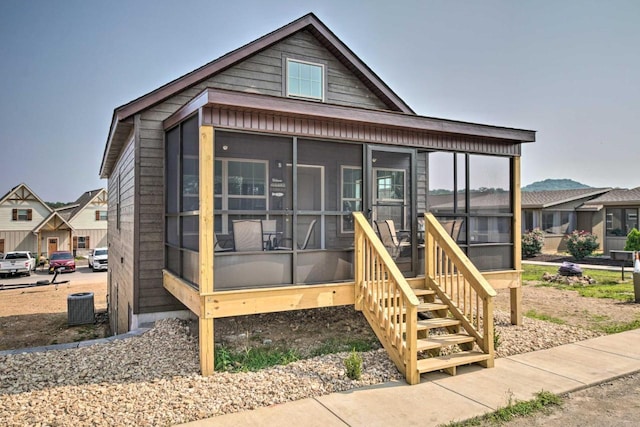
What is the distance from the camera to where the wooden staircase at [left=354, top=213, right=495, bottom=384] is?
17.4ft

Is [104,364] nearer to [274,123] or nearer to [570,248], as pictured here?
[274,123]

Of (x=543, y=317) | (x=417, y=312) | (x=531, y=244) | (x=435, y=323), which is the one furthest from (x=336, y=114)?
(x=531, y=244)

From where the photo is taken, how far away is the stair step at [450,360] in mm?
5289

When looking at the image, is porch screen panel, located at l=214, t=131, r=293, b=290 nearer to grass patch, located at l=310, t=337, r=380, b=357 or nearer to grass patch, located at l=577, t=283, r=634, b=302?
grass patch, located at l=310, t=337, r=380, b=357

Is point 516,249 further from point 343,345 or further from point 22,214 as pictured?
point 22,214

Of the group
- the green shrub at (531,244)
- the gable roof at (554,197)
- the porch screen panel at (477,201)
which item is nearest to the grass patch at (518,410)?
the porch screen panel at (477,201)

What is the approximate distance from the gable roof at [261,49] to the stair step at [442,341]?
19.9 ft

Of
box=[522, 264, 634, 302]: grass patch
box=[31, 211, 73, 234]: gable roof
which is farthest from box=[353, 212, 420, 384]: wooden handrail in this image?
box=[31, 211, 73, 234]: gable roof

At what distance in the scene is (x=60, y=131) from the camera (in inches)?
1563

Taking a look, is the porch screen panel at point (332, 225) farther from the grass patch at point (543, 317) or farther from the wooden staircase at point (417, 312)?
the grass patch at point (543, 317)

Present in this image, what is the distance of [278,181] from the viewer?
6.48 metres

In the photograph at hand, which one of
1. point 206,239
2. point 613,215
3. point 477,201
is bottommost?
point 206,239

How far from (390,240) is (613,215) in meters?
22.3

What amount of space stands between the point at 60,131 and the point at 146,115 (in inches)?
1505
